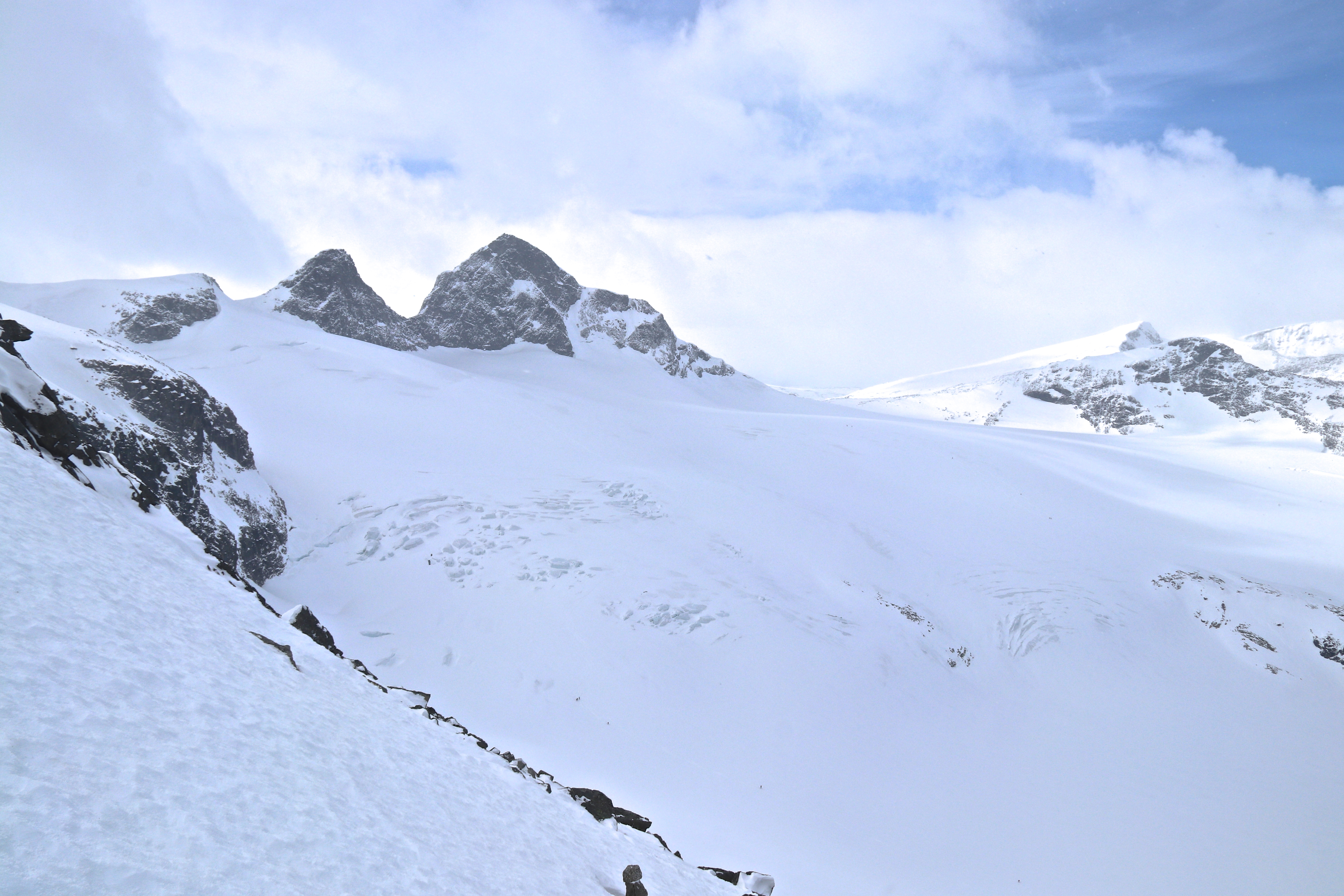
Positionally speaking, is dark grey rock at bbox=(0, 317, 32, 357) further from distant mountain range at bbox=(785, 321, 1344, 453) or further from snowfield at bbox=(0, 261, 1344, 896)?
distant mountain range at bbox=(785, 321, 1344, 453)

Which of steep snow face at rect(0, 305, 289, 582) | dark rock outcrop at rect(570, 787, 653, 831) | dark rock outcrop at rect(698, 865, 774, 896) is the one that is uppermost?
steep snow face at rect(0, 305, 289, 582)

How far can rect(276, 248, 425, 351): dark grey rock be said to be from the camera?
49.1m

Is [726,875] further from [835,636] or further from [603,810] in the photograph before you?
[835,636]

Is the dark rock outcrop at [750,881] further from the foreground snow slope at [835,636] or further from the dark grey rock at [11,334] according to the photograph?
the dark grey rock at [11,334]

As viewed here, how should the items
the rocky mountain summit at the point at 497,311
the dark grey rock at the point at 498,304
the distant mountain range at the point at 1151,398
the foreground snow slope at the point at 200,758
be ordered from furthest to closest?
the distant mountain range at the point at 1151,398 < the dark grey rock at the point at 498,304 < the rocky mountain summit at the point at 497,311 < the foreground snow slope at the point at 200,758

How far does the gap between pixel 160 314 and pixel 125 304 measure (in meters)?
2.25

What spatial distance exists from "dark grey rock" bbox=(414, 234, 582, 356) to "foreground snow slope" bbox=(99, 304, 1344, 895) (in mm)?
26608

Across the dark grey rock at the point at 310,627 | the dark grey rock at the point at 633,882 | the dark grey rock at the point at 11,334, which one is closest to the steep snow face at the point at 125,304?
the dark grey rock at the point at 11,334

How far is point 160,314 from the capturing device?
37.7 meters

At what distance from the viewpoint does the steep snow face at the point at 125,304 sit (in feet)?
120

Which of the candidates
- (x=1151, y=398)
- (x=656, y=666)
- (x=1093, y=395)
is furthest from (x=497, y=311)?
(x=1151, y=398)

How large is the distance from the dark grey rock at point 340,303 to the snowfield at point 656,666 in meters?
14.6

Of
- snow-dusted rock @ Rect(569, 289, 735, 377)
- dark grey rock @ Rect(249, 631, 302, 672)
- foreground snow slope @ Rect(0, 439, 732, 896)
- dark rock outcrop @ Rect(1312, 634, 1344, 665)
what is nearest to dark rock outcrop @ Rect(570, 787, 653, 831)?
foreground snow slope @ Rect(0, 439, 732, 896)

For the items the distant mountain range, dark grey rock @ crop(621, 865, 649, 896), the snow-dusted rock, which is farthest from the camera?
the distant mountain range
